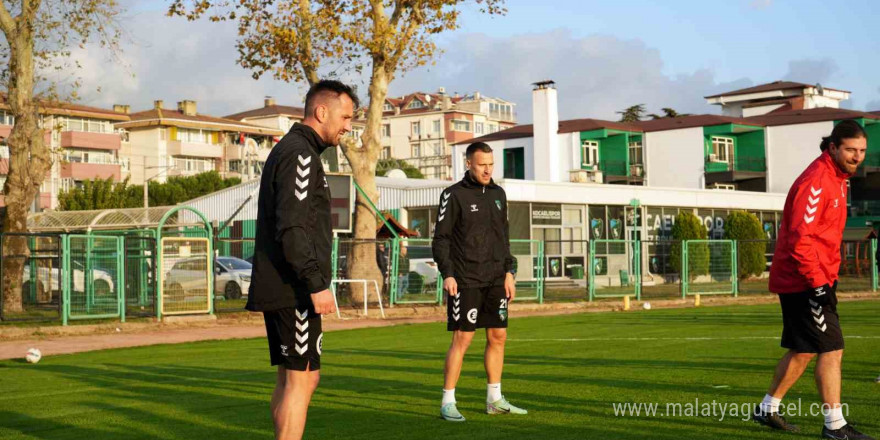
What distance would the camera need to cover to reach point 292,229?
17.3 feet

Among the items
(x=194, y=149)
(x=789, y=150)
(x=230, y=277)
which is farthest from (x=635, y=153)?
(x=194, y=149)

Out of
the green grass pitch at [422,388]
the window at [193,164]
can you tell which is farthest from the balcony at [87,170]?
the green grass pitch at [422,388]

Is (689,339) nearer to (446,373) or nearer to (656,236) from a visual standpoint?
(446,373)

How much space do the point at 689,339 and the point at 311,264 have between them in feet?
34.9

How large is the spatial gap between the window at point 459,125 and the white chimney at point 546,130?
213 ft

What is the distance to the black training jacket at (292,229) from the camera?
528 centimetres

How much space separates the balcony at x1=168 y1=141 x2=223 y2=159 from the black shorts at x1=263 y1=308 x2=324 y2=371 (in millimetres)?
98938

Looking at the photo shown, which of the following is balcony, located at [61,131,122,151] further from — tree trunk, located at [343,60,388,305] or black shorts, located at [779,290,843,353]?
black shorts, located at [779,290,843,353]

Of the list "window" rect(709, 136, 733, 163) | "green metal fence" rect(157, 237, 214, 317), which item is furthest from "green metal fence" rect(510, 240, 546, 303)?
"window" rect(709, 136, 733, 163)

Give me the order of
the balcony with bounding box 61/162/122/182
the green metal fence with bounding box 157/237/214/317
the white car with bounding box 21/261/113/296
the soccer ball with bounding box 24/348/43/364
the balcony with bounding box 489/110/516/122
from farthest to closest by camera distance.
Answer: the balcony with bounding box 489/110/516/122 < the balcony with bounding box 61/162/122/182 < the green metal fence with bounding box 157/237/214/317 < the white car with bounding box 21/261/113/296 < the soccer ball with bounding box 24/348/43/364

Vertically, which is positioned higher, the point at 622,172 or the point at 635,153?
Answer: the point at 635,153

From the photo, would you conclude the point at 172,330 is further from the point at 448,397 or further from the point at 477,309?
the point at 448,397

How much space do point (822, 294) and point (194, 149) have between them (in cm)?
9968

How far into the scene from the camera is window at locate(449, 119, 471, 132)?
123 m
